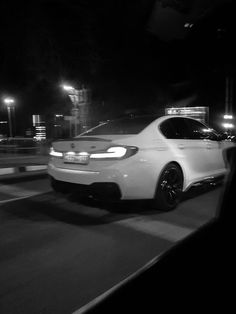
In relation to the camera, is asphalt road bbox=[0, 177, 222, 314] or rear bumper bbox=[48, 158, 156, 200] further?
rear bumper bbox=[48, 158, 156, 200]

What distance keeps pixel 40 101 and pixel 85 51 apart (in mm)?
19376

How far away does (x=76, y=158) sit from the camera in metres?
5.09

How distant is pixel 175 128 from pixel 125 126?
0.84 meters

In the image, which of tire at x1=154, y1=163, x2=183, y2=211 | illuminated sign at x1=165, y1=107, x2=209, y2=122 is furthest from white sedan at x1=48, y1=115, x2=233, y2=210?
illuminated sign at x1=165, y1=107, x2=209, y2=122

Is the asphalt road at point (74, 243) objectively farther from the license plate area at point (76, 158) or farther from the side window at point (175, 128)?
the side window at point (175, 128)

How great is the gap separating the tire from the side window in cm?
53

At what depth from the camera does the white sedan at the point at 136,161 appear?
480cm

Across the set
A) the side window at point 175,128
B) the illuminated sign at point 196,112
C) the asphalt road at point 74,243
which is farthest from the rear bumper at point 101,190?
the illuminated sign at point 196,112

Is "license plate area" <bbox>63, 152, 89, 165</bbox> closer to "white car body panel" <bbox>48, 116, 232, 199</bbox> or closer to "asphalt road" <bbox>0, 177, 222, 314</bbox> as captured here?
"white car body panel" <bbox>48, 116, 232, 199</bbox>

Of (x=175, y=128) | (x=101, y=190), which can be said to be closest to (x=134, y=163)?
(x=101, y=190)

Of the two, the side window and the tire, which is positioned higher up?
the side window

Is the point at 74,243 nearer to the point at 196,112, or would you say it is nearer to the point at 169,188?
the point at 169,188

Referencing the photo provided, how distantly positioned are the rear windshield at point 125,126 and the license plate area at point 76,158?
80 cm

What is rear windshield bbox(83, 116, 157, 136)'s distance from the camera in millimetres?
5445
